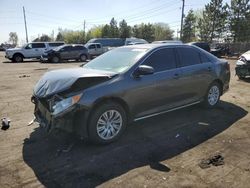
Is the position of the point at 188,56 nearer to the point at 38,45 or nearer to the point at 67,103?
the point at 67,103

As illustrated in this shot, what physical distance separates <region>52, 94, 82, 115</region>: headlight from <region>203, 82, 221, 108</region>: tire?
3720 mm

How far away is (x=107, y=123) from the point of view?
16.9ft

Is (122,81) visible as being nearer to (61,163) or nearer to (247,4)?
(61,163)

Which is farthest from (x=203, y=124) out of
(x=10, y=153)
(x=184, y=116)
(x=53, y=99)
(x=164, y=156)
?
(x=10, y=153)

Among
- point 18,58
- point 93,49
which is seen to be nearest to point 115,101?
point 18,58

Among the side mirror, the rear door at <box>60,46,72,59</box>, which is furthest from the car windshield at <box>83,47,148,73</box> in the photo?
the rear door at <box>60,46,72,59</box>

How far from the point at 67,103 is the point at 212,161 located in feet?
7.76

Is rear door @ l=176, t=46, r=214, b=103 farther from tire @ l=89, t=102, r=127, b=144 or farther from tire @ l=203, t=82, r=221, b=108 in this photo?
tire @ l=89, t=102, r=127, b=144

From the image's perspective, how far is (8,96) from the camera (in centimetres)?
942

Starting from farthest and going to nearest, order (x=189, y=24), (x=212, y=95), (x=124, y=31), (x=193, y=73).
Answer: (x=124, y=31) → (x=189, y=24) → (x=212, y=95) → (x=193, y=73)

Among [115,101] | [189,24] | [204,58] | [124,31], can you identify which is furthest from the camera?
[124,31]

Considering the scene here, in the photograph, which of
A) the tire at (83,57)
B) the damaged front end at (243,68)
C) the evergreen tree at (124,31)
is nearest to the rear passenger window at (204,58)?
the damaged front end at (243,68)

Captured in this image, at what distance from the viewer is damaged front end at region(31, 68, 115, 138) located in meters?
4.77

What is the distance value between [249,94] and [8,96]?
747 cm
